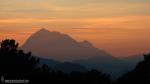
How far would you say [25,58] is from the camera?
77188 mm

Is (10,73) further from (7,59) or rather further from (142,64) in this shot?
(142,64)

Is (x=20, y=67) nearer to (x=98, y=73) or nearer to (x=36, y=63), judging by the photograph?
(x=36, y=63)

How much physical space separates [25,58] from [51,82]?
14910 millimetres

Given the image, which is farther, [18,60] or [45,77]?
[18,60]

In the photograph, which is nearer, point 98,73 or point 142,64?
point 142,64

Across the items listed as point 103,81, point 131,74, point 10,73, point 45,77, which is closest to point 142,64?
point 131,74

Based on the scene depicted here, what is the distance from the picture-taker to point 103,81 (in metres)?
68.8

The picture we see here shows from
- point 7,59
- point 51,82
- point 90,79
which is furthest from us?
point 7,59

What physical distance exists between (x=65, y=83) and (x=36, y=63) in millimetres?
14897

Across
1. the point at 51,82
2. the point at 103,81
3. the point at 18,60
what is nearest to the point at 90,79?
the point at 103,81

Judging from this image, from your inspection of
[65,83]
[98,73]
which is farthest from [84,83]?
[98,73]

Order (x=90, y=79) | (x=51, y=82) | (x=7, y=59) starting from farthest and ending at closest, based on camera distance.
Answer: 1. (x=7, y=59)
2. (x=90, y=79)
3. (x=51, y=82)

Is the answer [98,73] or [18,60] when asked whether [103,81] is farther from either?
[18,60]

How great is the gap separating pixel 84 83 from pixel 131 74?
5.51 meters
